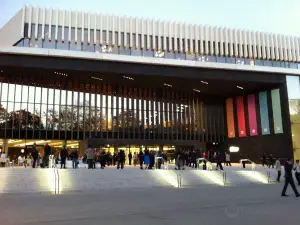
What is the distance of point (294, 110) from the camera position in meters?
36.7

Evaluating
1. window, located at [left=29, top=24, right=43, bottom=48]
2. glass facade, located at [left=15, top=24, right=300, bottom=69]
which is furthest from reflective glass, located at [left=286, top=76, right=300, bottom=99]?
window, located at [left=29, top=24, right=43, bottom=48]

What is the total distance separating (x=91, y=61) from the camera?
30.7 m

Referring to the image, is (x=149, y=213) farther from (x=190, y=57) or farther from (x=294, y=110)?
(x=294, y=110)

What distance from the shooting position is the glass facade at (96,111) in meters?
35.6

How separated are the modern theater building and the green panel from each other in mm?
114

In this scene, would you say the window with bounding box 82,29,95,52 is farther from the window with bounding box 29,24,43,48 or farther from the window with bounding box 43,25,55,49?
the window with bounding box 29,24,43,48

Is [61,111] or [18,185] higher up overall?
[61,111]

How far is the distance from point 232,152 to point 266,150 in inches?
221

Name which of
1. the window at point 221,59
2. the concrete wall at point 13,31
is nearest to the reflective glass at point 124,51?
the concrete wall at point 13,31

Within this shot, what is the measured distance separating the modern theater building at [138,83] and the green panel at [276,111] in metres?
0.11

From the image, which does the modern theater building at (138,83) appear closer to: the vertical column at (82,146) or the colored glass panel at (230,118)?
the vertical column at (82,146)

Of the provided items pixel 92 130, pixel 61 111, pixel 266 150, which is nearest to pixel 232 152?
pixel 266 150

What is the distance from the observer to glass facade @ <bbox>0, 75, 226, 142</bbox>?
3562 centimetres

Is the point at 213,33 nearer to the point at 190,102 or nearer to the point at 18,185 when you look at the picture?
the point at 190,102
